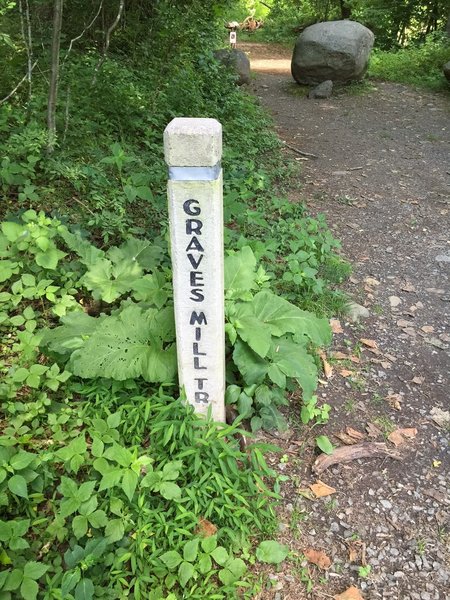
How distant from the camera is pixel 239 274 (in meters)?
2.96

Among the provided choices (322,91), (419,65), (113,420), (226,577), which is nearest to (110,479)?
(113,420)

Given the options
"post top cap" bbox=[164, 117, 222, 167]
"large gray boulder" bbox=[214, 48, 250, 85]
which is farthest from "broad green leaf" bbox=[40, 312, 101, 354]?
"large gray boulder" bbox=[214, 48, 250, 85]

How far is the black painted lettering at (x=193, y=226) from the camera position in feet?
6.87

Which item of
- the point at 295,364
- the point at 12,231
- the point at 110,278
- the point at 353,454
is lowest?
the point at 353,454

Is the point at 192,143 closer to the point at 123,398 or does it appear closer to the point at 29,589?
the point at 123,398

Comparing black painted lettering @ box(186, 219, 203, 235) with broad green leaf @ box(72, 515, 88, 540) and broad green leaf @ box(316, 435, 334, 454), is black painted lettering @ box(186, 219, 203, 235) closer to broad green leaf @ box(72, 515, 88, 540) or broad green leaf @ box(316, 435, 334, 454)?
broad green leaf @ box(72, 515, 88, 540)

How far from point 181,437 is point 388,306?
2.45 metres

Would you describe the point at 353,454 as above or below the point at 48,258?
below

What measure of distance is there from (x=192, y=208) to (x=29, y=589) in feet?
5.37

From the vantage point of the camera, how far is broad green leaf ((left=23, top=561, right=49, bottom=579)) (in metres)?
1.93

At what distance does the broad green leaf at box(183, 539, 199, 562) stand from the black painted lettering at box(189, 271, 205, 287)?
1138 millimetres

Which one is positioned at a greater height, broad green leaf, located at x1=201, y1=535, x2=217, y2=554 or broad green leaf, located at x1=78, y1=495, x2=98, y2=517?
broad green leaf, located at x1=78, y1=495, x2=98, y2=517

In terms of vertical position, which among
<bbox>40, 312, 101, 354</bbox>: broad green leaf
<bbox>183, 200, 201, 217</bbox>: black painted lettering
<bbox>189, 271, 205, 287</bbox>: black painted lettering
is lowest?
<bbox>40, 312, 101, 354</bbox>: broad green leaf

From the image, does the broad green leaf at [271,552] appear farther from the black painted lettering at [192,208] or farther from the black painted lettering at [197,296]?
Result: the black painted lettering at [192,208]
